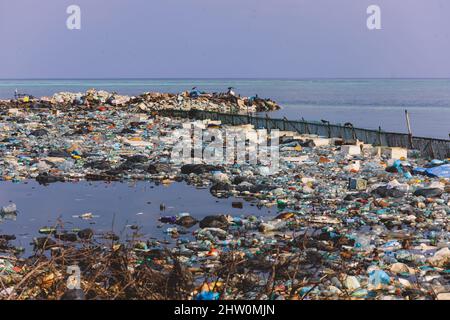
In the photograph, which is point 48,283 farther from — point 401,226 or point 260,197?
point 260,197

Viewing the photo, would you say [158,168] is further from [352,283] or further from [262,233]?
[352,283]

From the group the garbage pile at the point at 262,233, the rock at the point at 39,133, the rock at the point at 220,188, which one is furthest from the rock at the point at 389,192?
the rock at the point at 39,133

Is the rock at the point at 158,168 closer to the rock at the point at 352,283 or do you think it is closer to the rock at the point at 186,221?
the rock at the point at 186,221

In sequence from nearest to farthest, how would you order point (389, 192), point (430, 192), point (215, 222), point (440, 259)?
point (440, 259)
point (215, 222)
point (430, 192)
point (389, 192)

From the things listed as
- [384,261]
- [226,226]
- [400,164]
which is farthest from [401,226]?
[400,164]

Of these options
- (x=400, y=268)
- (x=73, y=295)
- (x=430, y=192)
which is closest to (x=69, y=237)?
(x=400, y=268)

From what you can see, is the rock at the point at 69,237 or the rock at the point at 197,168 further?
the rock at the point at 197,168

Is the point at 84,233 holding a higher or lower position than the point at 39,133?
lower
